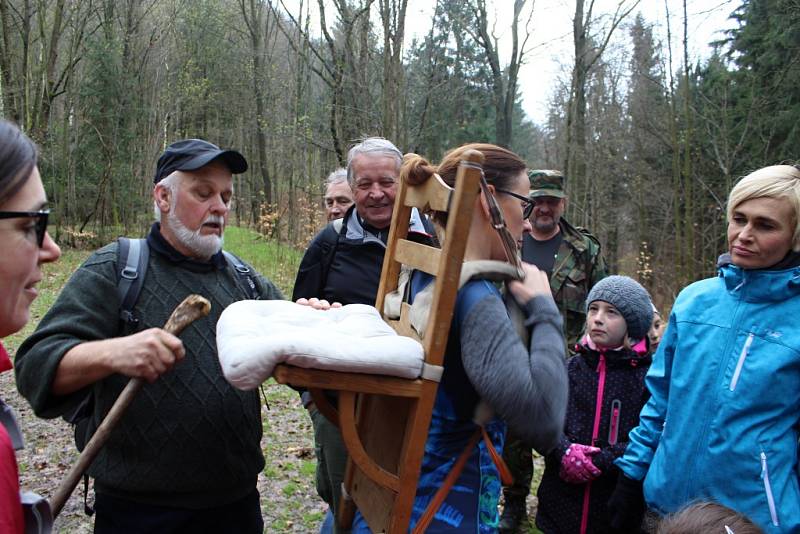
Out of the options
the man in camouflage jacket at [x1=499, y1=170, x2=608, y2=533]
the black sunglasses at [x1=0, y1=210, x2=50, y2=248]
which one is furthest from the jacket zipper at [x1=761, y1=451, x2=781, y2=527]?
the black sunglasses at [x1=0, y1=210, x2=50, y2=248]

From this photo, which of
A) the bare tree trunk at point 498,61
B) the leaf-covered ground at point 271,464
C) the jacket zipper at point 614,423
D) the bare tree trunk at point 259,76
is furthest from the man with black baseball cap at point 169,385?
the bare tree trunk at point 259,76

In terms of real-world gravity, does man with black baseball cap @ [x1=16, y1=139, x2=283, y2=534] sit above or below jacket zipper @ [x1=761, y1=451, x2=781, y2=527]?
above

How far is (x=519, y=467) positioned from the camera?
174 inches

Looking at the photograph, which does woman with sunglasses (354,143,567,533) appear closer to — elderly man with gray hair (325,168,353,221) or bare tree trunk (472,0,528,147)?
elderly man with gray hair (325,168,353,221)

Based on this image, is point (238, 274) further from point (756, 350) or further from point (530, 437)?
point (756, 350)

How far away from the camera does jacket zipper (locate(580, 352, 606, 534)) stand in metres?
3.23

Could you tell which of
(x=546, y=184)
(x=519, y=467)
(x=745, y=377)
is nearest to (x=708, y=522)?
(x=745, y=377)

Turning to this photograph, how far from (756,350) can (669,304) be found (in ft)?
40.6

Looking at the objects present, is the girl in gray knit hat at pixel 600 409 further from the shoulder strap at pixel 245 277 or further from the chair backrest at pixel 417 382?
the shoulder strap at pixel 245 277

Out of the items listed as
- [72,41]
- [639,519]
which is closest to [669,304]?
[639,519]

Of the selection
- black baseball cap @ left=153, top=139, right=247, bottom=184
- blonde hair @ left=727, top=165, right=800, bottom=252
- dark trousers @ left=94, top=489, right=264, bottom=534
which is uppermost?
black baseball cap @ left=153, top=139, right=247, bottom=184

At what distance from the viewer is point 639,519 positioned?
2.88 m

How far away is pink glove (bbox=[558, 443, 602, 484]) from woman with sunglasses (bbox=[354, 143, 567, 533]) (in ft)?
4.73

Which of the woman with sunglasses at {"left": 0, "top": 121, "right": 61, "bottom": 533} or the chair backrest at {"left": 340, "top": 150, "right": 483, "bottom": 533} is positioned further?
the chair backrest at {"left": 340, "top": 150, "right": 483, "bottom": 533}
